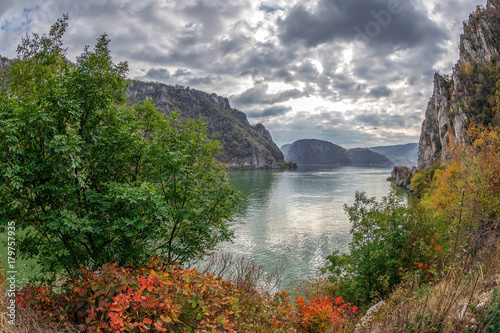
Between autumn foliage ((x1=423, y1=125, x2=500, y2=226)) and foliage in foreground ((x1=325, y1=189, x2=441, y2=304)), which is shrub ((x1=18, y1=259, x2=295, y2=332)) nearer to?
autumn foliage ((x1=423, y1=125, x2=500, y2=226))

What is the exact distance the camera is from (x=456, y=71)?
216ft

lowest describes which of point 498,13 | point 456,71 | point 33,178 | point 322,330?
point 322,330

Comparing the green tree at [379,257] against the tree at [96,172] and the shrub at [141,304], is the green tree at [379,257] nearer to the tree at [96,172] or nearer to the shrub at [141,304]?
the tree at [96,172]

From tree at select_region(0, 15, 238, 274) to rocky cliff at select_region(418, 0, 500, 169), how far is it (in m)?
49.5

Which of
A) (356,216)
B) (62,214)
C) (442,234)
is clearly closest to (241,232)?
(356,216)

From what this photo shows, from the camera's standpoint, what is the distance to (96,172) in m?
7.47

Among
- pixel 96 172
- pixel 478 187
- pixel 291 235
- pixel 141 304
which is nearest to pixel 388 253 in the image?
pixel 478 187

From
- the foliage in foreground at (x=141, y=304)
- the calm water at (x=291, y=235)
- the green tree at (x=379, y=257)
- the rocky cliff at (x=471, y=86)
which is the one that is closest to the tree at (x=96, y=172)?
the foliage in foreground at (x=141, y=304)

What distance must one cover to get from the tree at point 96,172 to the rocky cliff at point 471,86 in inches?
1948

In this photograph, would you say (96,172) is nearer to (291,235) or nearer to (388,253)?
(388,253)

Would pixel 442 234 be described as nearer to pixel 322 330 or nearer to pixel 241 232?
pixel 322 330

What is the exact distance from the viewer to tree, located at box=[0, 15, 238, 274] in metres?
5.92

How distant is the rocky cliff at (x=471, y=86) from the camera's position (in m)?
52.1

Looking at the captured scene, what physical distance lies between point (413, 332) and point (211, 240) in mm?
6143
